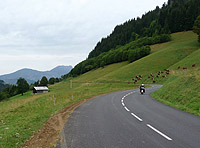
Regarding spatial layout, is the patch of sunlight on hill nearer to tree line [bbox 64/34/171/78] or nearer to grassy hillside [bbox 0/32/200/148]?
grassy hillside [bbox 0/32/200/148]

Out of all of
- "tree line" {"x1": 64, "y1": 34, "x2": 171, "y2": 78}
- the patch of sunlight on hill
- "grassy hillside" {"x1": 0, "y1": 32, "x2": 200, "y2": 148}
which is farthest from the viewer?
"tree line" {"x1": 64, "y1": 34, "x2": 171, "y2": 78}

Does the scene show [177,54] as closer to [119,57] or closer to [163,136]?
[119,57]

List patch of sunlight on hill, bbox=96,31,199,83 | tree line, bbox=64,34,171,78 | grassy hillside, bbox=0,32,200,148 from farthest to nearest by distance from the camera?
tree line, bbox=64,34,171,78 → patch of sunlight on hill, bbox=96,31,199,83 → grassy hillside, bbox=0,32,200,148

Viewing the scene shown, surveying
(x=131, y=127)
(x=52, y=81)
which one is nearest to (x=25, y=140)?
(x=131, y=127)

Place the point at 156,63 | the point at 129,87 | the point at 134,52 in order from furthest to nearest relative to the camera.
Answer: the point at 134,52, the point at 156,63, the point at 129,87

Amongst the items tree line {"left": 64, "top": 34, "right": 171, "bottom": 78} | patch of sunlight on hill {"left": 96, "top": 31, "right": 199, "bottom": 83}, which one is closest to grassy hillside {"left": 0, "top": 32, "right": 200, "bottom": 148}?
patch of sunlight on hill {"left": 96, "top": 31, "right": 199, "bottom": 83}

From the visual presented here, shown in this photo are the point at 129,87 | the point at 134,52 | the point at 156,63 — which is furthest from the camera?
the point at 134,52

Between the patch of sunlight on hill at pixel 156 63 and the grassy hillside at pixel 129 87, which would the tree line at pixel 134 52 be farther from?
the patch of sunlight on hill at pixel 156 63

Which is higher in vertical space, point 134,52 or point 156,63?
point 134,52

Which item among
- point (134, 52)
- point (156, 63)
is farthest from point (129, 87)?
point (134, 52)

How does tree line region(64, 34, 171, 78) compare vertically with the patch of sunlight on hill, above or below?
above

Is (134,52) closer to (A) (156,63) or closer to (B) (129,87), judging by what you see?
(A) (156,63)

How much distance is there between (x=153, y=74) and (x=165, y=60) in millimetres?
14240

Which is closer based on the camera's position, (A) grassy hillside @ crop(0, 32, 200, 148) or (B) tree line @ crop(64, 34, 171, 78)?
(A) grassy hillside @ crop(0, 32, 200, 148)
